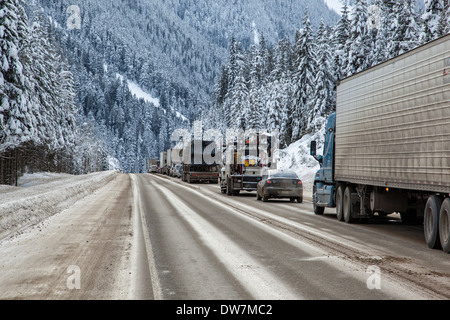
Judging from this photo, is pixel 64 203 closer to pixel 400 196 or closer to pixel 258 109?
pixel 400 196

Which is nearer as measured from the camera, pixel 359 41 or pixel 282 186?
pixel 282 186

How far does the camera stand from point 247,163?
2736 centimetres

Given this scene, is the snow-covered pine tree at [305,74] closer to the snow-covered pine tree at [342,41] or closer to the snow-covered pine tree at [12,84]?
the snow-covered pine tree at [342,41]

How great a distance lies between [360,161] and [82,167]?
8321cm

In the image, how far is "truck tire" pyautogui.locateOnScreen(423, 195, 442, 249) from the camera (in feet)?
30.2

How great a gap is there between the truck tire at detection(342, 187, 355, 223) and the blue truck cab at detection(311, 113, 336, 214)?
1290 millimetres

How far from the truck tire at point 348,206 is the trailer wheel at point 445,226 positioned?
A: 4903 millimetres

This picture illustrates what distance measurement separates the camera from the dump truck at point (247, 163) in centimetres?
2727

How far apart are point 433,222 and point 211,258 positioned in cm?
436

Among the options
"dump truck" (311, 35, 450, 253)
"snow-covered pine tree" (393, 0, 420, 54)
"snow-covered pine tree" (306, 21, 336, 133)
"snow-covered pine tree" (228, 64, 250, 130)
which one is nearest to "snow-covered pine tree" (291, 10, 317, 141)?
"snow-covered pine tree" (306, 21, 336, 133)

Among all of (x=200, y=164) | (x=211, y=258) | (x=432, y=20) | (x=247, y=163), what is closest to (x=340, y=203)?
(x=211, y=258)

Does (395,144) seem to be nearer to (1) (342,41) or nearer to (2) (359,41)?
(2) (359,41)

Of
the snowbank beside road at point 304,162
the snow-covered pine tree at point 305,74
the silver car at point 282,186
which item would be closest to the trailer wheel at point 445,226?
the silver car at point 282,186

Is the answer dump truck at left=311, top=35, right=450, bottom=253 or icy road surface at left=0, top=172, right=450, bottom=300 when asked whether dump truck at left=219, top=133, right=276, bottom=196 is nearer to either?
dump truck at left=311, top=35, right=450, bottom=253
